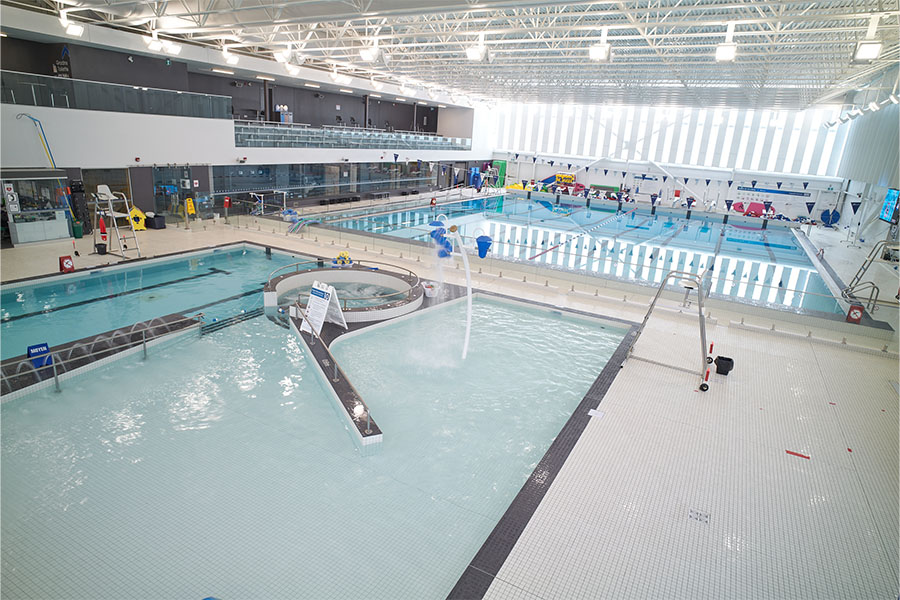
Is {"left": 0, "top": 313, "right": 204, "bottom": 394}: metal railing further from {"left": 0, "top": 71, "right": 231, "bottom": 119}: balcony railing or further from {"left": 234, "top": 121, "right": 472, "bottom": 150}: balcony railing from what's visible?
{"left": 234, "top": 121, "right": 472, "bottom": 150}: balcony railing

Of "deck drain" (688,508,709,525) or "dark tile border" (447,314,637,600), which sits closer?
"dark tile border" (447,314,637,600)

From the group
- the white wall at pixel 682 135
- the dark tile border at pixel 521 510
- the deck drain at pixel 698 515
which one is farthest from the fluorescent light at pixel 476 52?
the white wall at pixel 682 135

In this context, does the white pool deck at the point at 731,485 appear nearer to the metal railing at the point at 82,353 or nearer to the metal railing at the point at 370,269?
the metal railing at the point at 370,269

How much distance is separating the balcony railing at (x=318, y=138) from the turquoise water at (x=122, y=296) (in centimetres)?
791

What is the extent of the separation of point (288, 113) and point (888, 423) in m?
25.3

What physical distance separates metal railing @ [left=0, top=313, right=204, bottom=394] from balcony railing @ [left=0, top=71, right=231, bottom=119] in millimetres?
9278

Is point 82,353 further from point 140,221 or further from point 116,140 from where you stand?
point 116,140

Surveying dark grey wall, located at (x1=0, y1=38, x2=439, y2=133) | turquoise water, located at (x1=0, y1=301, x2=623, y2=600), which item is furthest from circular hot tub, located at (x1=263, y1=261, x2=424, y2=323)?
dark grey wall, located at (x1=0, y1=38, x2=439, y2=133)

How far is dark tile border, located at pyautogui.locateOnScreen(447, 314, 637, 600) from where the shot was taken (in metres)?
3.52

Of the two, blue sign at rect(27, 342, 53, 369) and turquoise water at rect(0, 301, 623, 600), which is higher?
blue sign at rect(27, 342, 53, 369)

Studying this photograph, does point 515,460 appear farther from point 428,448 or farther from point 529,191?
point 529,191

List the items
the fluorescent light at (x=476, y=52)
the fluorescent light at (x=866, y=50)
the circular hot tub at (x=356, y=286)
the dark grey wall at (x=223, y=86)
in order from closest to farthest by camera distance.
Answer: the fluorescent light at (x=866, y=50) < the circular hot tub at (x=356, y=286) < the fluorescent light at (x=476, y=52) < the dark grey wall at (x=223, y=86)

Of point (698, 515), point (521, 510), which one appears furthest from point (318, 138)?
point (698, 515)

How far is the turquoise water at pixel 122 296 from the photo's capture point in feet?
26.1
